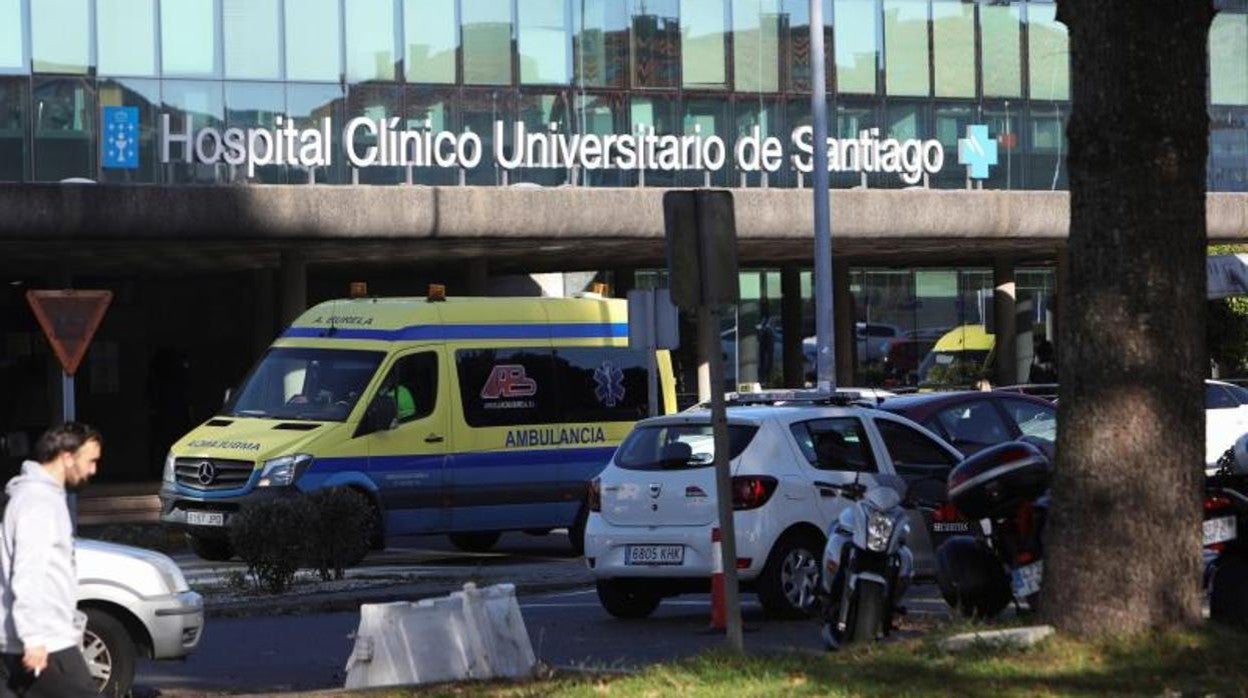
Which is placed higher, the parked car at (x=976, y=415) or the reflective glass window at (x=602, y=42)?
the reflective glass window at (x=602, y=42)

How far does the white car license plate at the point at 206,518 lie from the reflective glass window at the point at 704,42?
16512 millimetres

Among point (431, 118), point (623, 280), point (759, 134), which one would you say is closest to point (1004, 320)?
point (623, 280)

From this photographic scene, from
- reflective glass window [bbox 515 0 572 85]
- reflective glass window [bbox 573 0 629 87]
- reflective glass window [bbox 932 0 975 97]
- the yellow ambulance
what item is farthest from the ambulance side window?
reflective glass window [bbox 932 0 975 97]

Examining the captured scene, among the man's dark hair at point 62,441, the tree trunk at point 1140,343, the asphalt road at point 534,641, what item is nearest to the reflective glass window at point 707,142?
the asphalt road at point 534,641

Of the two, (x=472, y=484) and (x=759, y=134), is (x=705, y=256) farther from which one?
Answer: (x=759, y=134)

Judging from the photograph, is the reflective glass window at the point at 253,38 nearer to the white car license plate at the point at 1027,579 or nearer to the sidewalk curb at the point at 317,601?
the sidewalk curb at the point at 317,601

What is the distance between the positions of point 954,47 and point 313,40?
1129 cm

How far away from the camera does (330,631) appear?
17297mm

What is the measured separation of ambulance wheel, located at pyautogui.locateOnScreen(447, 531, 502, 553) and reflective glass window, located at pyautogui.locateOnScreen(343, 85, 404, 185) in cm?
969

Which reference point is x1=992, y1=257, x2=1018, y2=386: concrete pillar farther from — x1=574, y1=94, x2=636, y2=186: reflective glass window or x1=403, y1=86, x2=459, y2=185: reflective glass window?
x1=403, y1=86, x2=459, y2=185: reflective glass window

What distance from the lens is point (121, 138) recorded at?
32.6m

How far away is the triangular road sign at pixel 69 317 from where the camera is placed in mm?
21547

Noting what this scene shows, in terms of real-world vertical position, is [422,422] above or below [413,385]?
below

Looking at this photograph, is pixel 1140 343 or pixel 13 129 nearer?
pixel 1140 343
